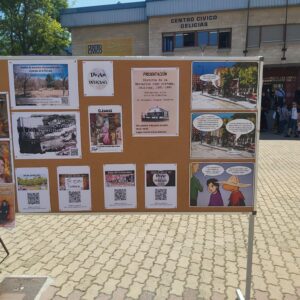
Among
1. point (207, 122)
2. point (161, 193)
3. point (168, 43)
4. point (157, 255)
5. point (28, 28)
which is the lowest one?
point (157, 255)

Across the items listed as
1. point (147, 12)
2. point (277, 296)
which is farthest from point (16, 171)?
point (147, 12)

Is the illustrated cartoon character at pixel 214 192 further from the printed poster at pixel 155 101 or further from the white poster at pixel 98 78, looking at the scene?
the white poster at pixel 98 78

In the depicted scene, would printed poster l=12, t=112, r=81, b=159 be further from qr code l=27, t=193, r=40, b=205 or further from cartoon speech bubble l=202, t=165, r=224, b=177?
cartoon speech bubble l=202, t=165, r=224, b=177

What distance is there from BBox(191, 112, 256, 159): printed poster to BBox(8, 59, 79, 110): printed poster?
1093mm

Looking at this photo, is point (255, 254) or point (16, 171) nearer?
point (16, 171)

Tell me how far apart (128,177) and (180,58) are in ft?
3.79

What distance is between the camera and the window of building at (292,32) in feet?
83.2

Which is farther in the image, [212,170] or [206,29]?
[206,29]

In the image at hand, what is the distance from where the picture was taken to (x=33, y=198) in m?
3.22

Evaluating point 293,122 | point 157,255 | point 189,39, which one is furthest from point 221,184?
point 189,39

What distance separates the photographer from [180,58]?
289cm

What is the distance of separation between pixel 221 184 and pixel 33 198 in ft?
5.73

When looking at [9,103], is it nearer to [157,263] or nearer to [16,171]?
[16,171]

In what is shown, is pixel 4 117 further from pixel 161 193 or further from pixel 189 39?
pixel 189 39
